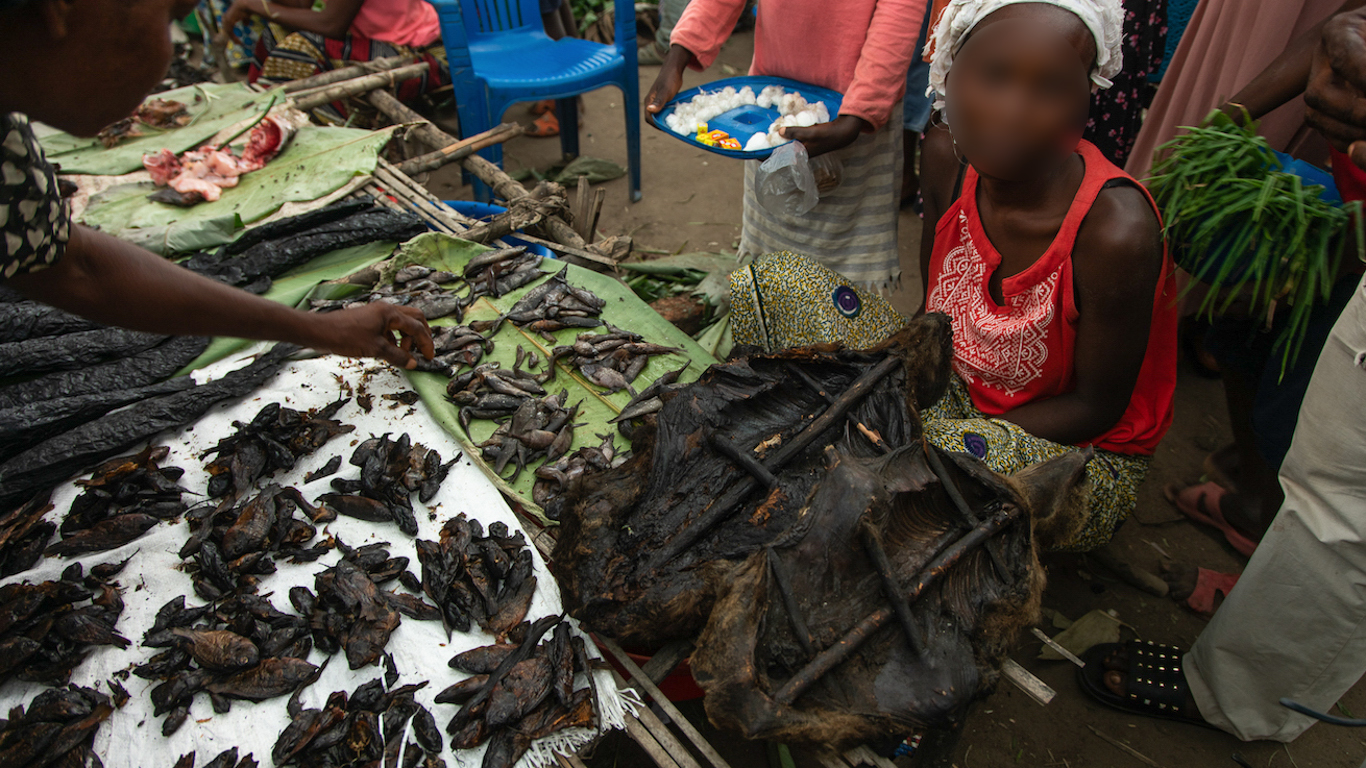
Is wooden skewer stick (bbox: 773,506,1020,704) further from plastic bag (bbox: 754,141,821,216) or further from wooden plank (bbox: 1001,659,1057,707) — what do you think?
plastic bag (bbox: 754,141,821,216)

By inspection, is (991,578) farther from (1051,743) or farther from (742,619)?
(1051,743)

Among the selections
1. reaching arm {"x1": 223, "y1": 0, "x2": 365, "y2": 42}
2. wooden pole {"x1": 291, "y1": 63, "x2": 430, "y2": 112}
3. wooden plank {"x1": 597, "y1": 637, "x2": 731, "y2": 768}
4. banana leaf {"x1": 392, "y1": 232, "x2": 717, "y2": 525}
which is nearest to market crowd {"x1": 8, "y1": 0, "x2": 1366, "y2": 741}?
banana leaf {"x1": 392, "y1": 232, "x2": 717, "y2": 525}

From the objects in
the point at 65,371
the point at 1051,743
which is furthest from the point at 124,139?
the point at 1051,743

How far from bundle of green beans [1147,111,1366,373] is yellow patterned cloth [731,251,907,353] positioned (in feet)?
3.27

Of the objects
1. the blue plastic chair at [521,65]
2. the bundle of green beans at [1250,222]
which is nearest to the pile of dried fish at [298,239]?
the blue plastic chair at [521,65]

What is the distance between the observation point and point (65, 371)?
10.1 ft

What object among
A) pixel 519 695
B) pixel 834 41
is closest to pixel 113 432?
Result: pixel 519 695

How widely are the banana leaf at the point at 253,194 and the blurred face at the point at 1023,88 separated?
3584 mm

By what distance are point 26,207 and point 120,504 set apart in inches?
50.4

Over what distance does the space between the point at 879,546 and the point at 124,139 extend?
18.5 ft

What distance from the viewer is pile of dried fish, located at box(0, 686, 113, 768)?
1.88 metres

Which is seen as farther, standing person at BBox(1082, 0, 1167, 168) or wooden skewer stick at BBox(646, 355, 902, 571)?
standing person at BBox(1082, 0, 1167, 168)

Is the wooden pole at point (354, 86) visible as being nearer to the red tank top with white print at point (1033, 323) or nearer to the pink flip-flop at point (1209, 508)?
the red tank top with white print at point (1033, 323)

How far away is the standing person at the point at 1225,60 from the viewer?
2.75m
